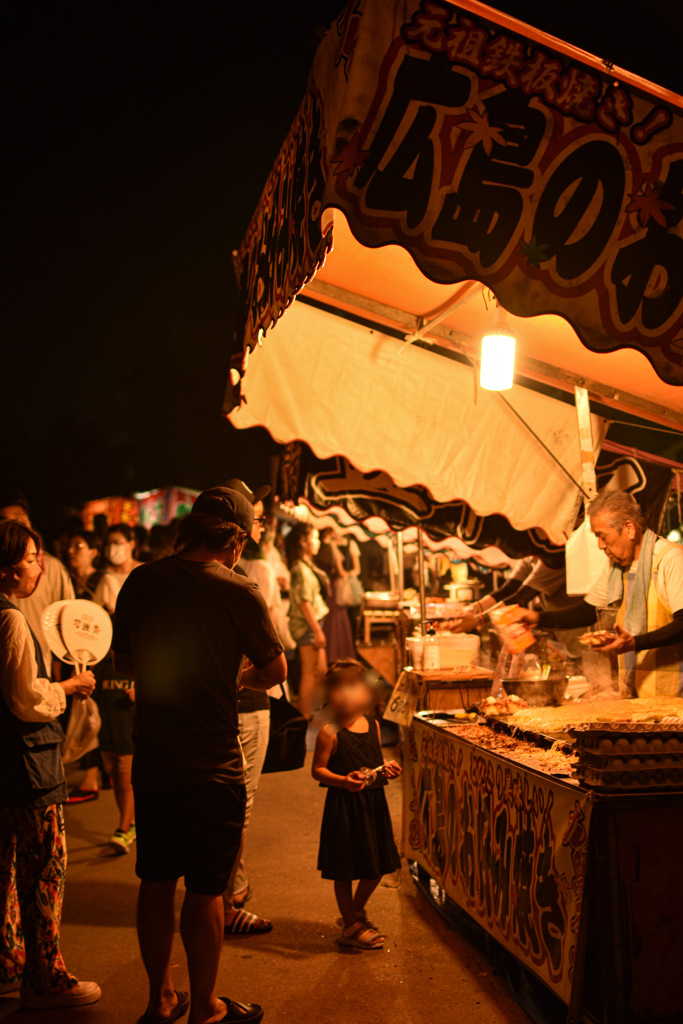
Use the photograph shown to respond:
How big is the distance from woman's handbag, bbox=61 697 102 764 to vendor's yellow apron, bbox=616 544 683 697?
4.40 meters

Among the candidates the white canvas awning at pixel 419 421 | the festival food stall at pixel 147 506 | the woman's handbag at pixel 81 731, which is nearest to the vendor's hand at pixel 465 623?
the white canvas awning at pixel 419 421

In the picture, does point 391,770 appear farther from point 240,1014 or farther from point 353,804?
point 240,1014

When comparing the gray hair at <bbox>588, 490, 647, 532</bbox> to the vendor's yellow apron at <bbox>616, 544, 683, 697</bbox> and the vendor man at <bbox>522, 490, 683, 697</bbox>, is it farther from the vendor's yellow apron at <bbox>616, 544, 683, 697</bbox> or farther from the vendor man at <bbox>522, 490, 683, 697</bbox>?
the vendor's yellow apron at <bbox>616, 544, 683, 697</bbox>

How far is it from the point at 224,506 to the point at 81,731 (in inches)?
172

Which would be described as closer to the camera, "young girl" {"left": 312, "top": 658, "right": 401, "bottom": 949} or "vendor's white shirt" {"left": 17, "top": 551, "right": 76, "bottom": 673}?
"young girl" {"left": 312, "top": 658, "right": 401, "bottom": 949}

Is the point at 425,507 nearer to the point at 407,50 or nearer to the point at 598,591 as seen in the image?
the point at 598,591

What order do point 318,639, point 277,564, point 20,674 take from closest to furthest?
1. point 20,674
2. point 318,639
3. point 277,564

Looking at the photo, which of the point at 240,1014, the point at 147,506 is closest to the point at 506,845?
the point at 240,1014

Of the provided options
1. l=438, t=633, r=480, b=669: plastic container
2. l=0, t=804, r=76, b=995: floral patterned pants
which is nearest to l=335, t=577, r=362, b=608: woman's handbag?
l=438, t=633, r=480, b=669: plastic container

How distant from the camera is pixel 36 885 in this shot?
3.23 metres

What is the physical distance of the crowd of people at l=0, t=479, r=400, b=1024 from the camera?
267 centimetres

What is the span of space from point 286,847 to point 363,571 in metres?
10.2

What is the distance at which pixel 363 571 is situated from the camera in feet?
51.1

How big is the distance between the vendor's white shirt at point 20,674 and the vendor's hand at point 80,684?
0.31 meters
